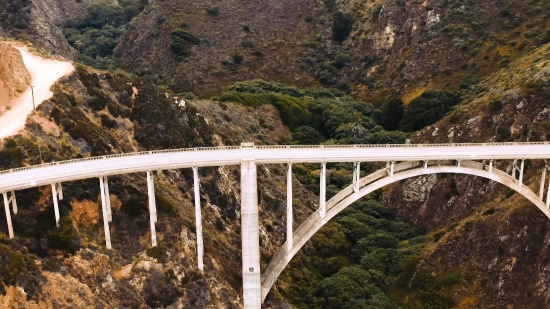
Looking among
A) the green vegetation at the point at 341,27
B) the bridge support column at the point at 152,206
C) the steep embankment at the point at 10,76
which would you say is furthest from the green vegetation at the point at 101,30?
the bridge support column at the point at 152,206

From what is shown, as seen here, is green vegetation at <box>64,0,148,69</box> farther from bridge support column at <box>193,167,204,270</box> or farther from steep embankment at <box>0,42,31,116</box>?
bridge support column at <box>193,167,204,270</box>

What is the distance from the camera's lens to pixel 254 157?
44969 mm

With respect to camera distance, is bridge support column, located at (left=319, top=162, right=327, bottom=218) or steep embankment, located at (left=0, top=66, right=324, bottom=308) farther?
bridge support column, located at (left=319, top=162, right=327, bottom=218)

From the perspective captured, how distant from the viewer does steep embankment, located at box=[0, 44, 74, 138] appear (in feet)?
159

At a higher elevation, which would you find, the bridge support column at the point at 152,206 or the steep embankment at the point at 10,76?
the steep embankment at the point at 10,76

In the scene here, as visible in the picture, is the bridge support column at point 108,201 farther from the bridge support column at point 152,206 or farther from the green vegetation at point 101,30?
the green vegetation at point 101,30

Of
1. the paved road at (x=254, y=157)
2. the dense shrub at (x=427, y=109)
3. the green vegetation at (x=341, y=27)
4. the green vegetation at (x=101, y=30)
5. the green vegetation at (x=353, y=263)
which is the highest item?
the green vegetation at (x=101, y=30)

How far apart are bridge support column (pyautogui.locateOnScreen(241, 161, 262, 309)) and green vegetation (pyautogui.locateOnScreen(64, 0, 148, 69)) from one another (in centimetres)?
10566

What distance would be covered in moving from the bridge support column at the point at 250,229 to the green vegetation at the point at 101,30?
105665 millimetres

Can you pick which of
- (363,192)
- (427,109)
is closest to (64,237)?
(363,192)

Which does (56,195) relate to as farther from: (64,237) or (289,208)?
(289,208)

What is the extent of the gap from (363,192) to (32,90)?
1300 inches

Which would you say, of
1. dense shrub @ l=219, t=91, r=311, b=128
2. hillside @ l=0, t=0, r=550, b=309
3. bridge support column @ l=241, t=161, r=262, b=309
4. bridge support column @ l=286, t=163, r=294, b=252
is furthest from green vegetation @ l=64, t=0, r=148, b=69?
bridge support column @ l=286, t=163, r=294, b=252

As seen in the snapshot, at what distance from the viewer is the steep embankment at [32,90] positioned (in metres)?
48.6
